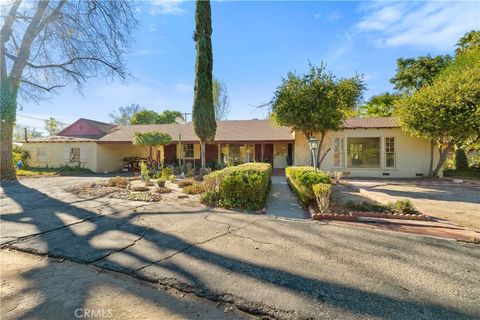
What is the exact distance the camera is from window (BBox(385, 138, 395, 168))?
597 inches

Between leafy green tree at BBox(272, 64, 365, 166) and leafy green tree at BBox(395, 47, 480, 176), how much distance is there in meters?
2.78

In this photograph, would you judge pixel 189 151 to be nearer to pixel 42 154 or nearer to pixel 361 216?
pixel 42 154

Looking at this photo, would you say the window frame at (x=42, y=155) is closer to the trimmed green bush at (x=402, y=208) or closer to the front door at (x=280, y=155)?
the front door at (x=280, y=155)

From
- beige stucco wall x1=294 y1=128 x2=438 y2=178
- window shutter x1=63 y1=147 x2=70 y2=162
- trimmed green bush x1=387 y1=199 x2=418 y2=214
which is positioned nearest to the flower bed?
trimmed green bush x1=387 y1=199 x2=418 y2=214

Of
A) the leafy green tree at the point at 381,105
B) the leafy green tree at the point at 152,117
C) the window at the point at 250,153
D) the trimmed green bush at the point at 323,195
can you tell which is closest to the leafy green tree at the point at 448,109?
the leafy green tree at the point at 381,105

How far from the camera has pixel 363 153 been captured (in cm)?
1558

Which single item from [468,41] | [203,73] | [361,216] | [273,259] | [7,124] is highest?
[468,41]

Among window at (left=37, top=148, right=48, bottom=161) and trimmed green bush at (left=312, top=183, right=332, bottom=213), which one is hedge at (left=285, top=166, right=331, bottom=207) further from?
window at (left=37, top=148, right=48, bottom=161)

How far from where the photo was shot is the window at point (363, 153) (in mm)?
15469

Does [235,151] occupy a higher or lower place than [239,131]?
lower

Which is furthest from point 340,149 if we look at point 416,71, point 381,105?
point 416,71

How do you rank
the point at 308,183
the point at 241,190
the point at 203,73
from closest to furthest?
the point at 308,183 < the point at 241,190 < the point at 203,73

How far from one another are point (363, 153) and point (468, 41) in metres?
14.6

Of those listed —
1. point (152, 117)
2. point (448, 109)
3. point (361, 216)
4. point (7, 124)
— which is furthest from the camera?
point (152, 117)
